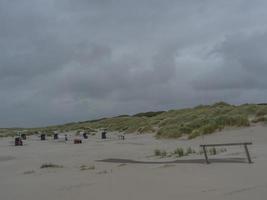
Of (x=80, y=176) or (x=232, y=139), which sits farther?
(x=232, y=139)

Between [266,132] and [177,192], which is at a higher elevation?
[266,132]

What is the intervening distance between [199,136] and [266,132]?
4.38 meters

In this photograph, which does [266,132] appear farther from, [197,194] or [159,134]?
[197,194]

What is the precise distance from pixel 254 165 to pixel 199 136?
1573 cm

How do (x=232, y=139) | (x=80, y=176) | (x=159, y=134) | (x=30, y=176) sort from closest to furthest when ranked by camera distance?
(x=80, y=176), (x=30, y=176), (x=232, y=139), (x=159, y=134)

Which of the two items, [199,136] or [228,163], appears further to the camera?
[199,136]

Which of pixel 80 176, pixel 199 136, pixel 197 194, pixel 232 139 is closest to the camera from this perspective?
pixel 197 194

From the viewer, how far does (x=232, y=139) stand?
2425 cm

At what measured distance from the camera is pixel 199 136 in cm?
2725

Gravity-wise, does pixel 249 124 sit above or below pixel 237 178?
above

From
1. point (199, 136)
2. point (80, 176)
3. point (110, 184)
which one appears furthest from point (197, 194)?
point (199, 136)

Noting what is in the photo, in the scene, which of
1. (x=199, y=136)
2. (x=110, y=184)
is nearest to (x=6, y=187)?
(x=110, y=184)

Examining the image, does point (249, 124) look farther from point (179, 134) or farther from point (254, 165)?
point (254, 165)

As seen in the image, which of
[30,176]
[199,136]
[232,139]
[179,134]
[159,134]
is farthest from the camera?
[159,134]
